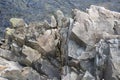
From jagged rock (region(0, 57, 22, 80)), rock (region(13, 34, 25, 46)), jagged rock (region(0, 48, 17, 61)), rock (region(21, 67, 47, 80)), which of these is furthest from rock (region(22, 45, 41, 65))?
rock (region(13, 34, 25, 46))

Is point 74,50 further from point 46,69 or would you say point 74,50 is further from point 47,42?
point 47,42

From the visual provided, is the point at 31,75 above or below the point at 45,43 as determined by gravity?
below

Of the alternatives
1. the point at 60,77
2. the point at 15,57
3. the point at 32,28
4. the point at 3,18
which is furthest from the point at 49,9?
the point at 60,77

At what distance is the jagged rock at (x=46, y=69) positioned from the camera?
29.9 metres

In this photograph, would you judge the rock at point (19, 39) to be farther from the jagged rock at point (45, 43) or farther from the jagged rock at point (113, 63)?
the jagged rock at point (113, 63)

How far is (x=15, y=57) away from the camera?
3344cm

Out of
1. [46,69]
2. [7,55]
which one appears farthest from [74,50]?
[7,55]

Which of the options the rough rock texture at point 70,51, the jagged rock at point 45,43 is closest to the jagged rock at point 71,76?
the rough rock texture at point 70,51

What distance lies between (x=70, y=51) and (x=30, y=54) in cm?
453

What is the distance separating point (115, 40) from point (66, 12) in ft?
118

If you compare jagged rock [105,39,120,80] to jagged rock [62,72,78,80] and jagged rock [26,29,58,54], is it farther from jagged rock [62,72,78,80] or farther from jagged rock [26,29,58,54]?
jagged rock [26,29,58,54]

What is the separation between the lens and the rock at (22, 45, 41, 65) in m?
31.6

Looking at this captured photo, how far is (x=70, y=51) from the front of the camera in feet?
96.0

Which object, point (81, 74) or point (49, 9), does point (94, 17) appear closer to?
point (81, 74)
